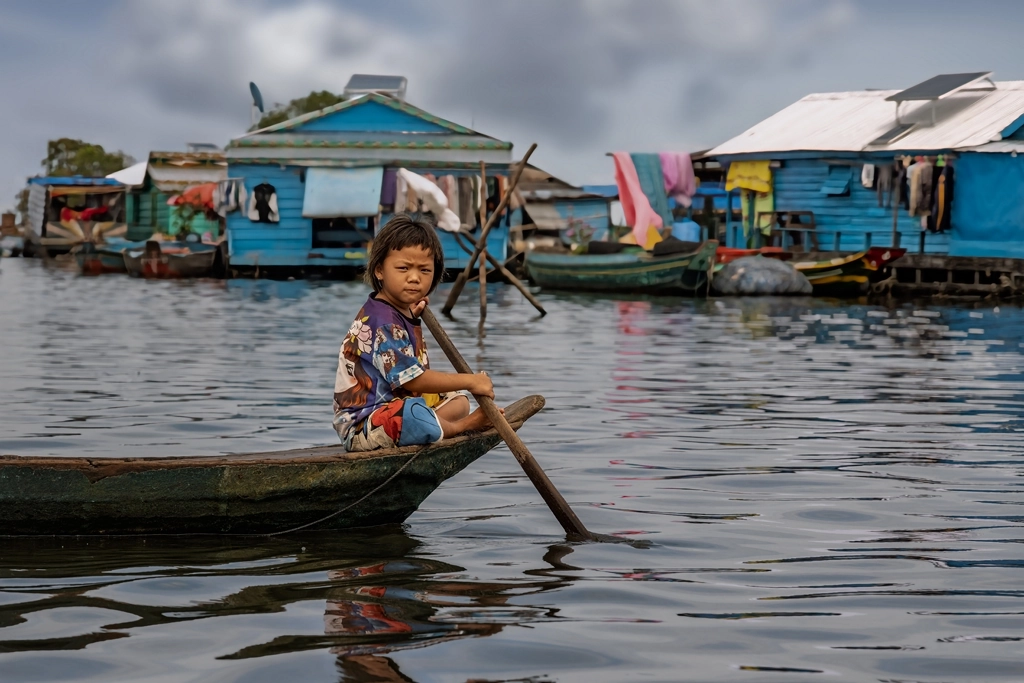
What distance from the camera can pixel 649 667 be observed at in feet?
11.4

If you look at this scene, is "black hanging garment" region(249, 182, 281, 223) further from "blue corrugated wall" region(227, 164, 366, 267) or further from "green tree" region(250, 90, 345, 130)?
"green tree" region(250, 90, 345, 130)

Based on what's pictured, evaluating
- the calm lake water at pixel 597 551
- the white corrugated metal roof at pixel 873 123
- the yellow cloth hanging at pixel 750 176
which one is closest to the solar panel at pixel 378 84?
the white corrugated metal roof at pixel 873 123

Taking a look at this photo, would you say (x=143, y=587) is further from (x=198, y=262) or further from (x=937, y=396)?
(x=198, y=262)

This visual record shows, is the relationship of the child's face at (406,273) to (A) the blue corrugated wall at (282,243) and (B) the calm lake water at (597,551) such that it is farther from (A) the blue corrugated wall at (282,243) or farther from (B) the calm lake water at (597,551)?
(A) the blue corrugated wall at (282,243)

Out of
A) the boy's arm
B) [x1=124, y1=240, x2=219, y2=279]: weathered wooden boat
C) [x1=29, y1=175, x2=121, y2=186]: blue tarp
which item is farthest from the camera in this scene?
[x1=29, y1=175, x2=121, y2=186]: blue tarp

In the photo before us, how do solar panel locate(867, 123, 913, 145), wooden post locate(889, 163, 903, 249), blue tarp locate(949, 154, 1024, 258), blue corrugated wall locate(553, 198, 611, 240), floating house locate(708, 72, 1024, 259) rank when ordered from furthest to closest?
blue corrugated wall locate(553, 198, 611, 240) < solar panel locate(867, 123, 913, 145) < wooden post locate(889, 163, 903, 249) < floating house locate(708, 72, 1024, 259) < blue tarp locate(949, 154, 1024, 258)

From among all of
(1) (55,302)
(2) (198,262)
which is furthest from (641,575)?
(2) (198,262)

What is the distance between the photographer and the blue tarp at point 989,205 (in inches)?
957

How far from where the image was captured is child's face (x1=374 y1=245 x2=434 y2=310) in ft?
16.5

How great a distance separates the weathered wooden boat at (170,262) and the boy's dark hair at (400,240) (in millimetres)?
25421

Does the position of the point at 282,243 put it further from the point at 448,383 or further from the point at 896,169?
the point at 448,383

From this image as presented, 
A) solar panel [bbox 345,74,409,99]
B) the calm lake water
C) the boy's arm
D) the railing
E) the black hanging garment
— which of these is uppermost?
solar panel [bbox 345,74,409,99]

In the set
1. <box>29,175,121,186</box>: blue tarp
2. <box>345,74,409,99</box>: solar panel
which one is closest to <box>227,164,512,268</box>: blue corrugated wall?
<box>345,74,409,99</box>: solar panel

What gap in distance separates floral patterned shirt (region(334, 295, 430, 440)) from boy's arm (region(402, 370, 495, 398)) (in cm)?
3
